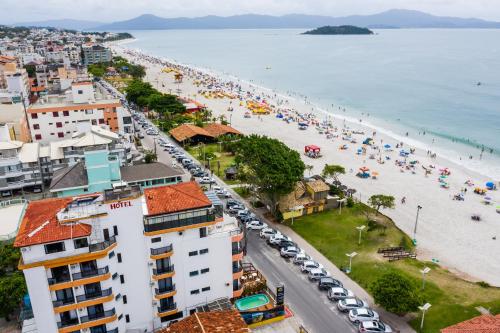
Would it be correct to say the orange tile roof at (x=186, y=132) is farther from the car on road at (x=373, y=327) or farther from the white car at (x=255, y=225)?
the car on road at (x=373, y=327)

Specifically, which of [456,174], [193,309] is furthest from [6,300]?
[456,174]

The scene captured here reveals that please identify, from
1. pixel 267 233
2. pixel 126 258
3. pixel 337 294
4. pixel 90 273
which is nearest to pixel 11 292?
pixel 90 273

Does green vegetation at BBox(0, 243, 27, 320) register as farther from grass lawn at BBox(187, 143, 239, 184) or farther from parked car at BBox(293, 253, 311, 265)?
grass lawn at BBox(187, 143, 239, 184)

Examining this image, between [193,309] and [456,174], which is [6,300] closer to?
[193,309]

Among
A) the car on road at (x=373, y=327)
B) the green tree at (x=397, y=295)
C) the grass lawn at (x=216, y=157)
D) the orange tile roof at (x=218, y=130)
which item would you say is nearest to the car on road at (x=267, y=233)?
the green tree at (x=397, y=295)

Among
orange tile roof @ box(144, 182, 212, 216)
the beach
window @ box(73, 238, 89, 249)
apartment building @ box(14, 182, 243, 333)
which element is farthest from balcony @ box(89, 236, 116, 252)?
the beach

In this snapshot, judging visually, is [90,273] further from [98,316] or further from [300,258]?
[300,258]
